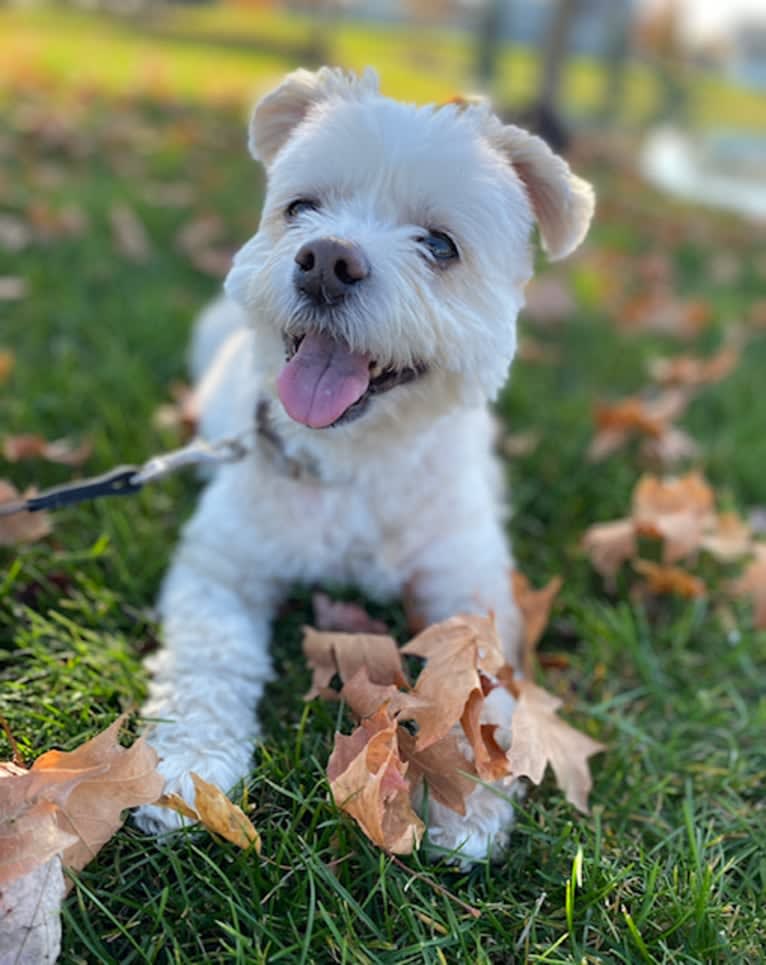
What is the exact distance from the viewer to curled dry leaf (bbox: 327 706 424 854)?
1932 millimetres

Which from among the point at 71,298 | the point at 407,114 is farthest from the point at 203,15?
the point at 407,114

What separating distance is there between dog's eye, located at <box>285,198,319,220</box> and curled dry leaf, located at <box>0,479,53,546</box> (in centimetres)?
127

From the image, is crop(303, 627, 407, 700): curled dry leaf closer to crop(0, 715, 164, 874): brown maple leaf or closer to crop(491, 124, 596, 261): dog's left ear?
crop(0, 715, 164, 874): brown maple leaf

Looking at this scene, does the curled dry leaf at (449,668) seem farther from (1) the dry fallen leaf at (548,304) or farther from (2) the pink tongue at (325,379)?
(1) the dry fallen leaf at (548,304)

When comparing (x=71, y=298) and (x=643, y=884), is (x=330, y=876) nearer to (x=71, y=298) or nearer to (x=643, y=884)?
(x=643, y=884)

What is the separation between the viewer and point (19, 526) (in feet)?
9.36

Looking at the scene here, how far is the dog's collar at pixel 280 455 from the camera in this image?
288 cm

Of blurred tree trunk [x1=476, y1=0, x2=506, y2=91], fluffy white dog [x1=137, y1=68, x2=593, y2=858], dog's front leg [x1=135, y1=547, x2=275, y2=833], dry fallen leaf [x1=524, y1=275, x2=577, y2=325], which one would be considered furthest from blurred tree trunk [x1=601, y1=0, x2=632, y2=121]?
dog's front leg [x1=135, y1=547, x2=275, y2=833]

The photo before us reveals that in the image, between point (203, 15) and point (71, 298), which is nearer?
point (71, 298)

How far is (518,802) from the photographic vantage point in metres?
2.31

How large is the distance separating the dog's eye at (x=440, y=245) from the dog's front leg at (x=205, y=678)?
4.07 ft

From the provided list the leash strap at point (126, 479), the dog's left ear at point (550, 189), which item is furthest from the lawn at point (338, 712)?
the dog's left ear at point (550, 189)

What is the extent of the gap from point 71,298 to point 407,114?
3089mm

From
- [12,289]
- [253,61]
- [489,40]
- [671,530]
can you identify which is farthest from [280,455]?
[489,40]
